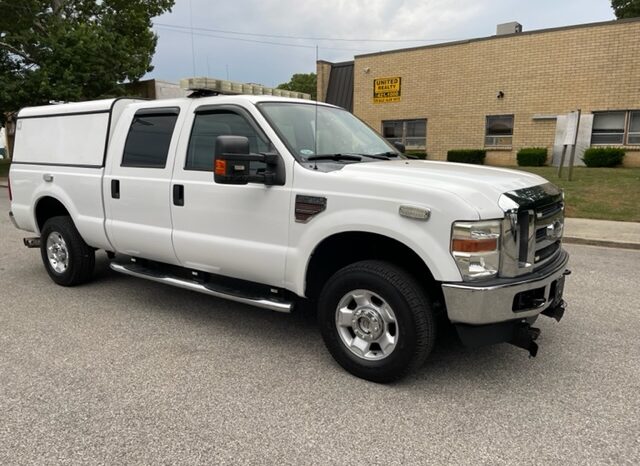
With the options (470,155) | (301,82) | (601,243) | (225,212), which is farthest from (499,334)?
(301,82)

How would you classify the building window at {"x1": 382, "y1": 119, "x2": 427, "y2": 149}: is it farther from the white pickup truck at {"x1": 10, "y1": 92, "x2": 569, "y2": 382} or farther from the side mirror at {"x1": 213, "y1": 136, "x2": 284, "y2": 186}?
the side mirror at {"x1": 213, "y1": 136, "x2": 284, "y2": 186}

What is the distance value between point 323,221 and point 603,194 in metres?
11.1

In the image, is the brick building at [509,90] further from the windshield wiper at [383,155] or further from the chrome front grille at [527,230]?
the chrome front grille at [527,230]

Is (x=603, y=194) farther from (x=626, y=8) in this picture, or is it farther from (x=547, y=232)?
(x=626, y=8)

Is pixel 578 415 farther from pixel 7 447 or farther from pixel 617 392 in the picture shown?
pixel 7 447

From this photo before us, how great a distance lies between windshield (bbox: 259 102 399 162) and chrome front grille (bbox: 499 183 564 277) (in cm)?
132

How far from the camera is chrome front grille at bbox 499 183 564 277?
3105 mm

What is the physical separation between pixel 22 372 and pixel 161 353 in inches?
37.0

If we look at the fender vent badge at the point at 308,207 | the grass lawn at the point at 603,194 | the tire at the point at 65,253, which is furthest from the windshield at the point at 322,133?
the grass lawn at the point at 603,194

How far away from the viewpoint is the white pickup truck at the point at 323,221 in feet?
10.2

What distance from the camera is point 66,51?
20734mm

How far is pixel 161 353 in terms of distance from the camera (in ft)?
13.0

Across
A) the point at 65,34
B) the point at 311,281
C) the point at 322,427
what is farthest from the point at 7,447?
the point at 65,34

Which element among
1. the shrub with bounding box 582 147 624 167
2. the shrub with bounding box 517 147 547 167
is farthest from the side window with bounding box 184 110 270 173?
the shrub with bounding box 582 147 624 167
